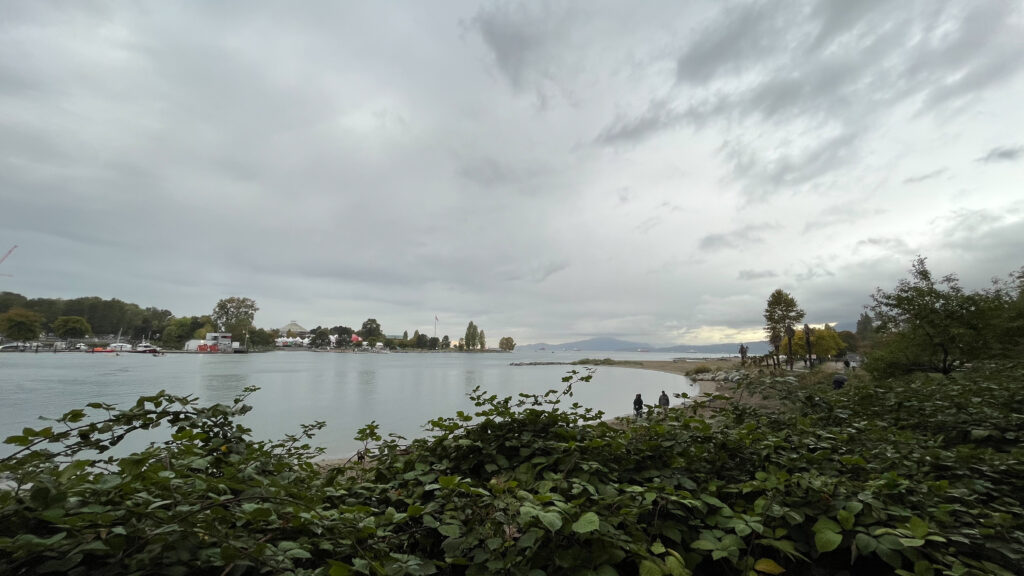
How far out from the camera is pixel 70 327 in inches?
3792

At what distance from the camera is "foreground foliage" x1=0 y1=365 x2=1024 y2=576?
4.43 ft

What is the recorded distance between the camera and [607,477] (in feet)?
7.20

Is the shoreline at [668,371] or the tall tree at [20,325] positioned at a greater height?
the tall tree at [20,325]

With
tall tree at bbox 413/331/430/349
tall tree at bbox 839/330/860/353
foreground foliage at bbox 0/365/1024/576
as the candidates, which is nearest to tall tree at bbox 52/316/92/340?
tall tree at bbox 413/331/430/349

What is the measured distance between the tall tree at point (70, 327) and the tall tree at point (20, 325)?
15.6ft

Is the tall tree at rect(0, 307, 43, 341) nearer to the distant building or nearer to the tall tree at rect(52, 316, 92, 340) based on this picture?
the tall tree at rect(52, 316, 92, 340)

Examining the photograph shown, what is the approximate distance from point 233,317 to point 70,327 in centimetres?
3813

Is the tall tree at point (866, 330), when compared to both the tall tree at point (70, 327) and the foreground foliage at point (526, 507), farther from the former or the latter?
the tall tree at point (70, 327)

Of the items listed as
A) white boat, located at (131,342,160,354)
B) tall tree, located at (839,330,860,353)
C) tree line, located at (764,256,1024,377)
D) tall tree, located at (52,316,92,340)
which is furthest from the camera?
white boat, located at (131,342,160,354)

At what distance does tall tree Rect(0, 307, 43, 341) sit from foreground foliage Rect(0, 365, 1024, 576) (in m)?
127

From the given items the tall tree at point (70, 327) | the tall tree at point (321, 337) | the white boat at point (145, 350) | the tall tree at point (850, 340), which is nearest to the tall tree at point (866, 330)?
the tall tree at point (850, 340)

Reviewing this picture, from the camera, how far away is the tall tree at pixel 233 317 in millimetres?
130125

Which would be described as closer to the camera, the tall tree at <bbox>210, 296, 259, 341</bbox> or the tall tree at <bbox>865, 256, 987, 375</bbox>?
the tall tree at <bbox>865, 256, 987, 375</bbox>

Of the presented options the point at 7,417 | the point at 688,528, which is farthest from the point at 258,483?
the point at 7,417
